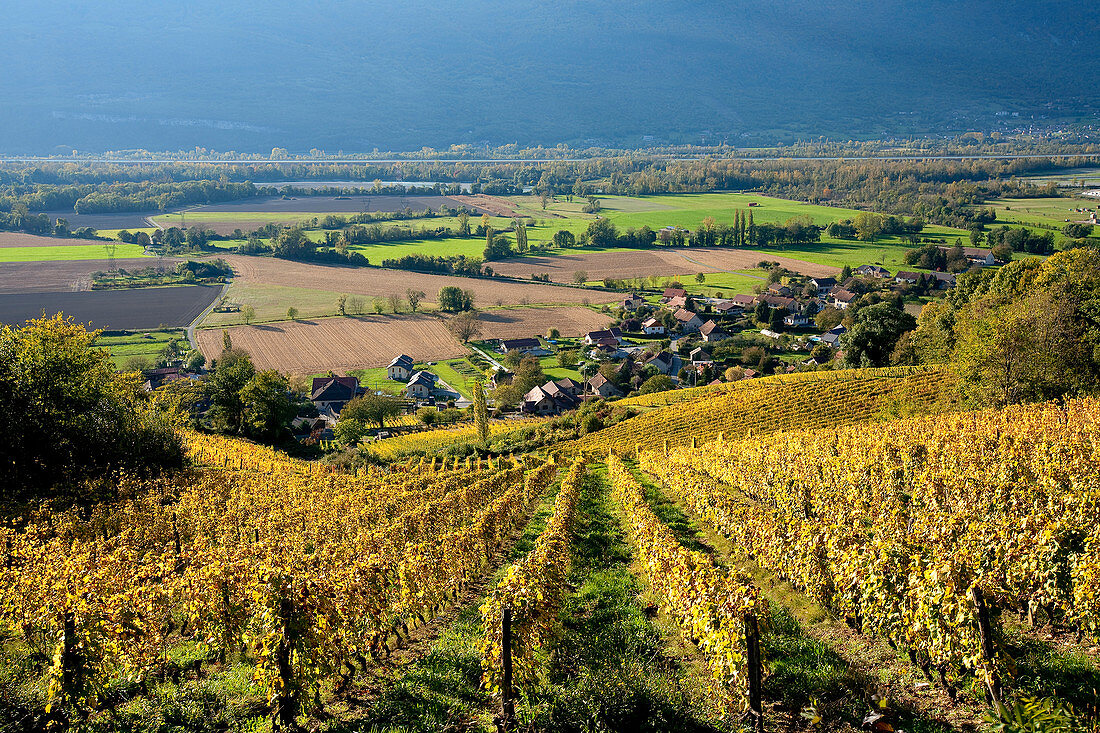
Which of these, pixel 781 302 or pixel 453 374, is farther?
pixel 781 302

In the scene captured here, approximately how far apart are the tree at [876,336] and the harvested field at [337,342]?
157 feet

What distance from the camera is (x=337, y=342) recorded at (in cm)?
8819

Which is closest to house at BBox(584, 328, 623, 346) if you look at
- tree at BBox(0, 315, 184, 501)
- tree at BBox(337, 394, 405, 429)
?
tree at BBox(337, 394, 405, 429)

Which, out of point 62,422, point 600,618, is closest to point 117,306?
point 62,422

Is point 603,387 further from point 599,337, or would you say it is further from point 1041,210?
point 1041,210

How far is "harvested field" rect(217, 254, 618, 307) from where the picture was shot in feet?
356

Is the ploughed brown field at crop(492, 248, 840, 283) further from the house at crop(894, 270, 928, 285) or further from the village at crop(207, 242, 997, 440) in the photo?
the house at crop(894, 270, 928, 285)

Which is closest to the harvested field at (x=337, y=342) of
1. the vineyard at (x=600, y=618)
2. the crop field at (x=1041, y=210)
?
the vineyard at (x=600, y=618)

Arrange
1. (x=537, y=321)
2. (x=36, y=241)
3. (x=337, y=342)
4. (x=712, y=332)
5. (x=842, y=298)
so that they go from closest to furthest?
(x=337, y=342) → (x=712, y=332) → (x=537, y=321) → (x=842, y=298) → (x=36, y=241)

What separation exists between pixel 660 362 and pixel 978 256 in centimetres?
7366

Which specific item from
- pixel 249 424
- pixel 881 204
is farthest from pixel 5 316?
pixel 881 204

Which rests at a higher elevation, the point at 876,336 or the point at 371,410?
the point at 876,336

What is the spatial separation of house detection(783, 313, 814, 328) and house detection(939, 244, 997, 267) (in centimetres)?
3799

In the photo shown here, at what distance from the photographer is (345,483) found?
29.6m
